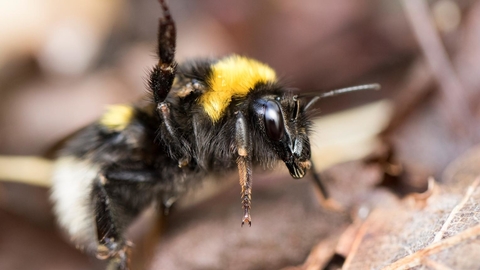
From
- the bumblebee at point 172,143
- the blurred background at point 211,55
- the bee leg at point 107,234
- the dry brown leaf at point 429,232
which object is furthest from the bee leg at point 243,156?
the blurred background at point 211,55

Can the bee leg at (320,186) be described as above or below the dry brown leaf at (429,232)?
above

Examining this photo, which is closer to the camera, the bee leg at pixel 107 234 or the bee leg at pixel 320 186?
the bee leg at pixel 107 234

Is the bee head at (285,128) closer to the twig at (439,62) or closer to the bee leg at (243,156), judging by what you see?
the bee leg at (243,156)

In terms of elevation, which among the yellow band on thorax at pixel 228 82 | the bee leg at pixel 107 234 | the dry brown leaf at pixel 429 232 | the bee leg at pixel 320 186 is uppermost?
the yellow band on thorax at pixel 228 82

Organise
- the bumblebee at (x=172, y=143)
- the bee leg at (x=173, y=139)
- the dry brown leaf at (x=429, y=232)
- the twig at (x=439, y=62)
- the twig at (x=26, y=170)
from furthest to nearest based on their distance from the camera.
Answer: the twig at (x=26, y=170) < the twig at (x=439, y=62) < the bee leg at (x=173, y=139) < the bumblebee at (x=172, y=143) < the dry brown leaf at (x=429, y=232)

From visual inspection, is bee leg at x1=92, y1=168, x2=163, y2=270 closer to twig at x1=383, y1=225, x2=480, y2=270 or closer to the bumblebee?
the bumblebee

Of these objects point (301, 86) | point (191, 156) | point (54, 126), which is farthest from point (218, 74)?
point (54, 126)

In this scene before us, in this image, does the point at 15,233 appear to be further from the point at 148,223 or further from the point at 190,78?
the point at 190,78

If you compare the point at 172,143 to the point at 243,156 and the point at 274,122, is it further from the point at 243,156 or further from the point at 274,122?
the point at 274,122

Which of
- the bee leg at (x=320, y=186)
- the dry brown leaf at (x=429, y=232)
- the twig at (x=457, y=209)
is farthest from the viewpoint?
the bee leg at (x=320, y=186)
